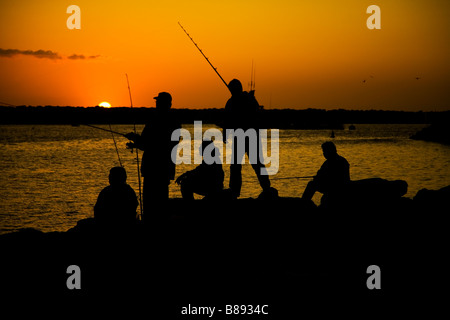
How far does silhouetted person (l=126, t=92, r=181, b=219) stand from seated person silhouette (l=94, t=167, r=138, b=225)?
1.03ft

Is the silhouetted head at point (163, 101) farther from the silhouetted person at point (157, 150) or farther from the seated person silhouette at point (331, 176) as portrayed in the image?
the seated person silhouette at point (331, 176)

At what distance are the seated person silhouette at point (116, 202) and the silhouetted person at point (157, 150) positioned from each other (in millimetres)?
314

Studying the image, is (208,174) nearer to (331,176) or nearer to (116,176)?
(116,176)

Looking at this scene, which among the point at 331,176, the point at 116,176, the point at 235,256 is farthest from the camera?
the point at 331,176

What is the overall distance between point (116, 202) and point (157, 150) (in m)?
0.99

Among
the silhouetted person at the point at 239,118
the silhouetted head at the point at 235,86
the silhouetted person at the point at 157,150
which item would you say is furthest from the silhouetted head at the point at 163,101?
the silhouetted head at the point at 235,86

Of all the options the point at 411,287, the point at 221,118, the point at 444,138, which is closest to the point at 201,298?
the point at 411,287

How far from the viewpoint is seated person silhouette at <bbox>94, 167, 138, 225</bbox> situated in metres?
7.09

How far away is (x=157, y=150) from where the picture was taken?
23.8 ft

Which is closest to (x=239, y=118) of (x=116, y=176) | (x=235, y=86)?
(x=235, y=86)

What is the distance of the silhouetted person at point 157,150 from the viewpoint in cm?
723

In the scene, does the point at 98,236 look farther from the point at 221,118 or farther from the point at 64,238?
the point at 221,118

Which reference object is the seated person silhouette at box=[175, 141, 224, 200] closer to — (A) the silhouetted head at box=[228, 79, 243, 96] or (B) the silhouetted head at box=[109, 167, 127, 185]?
(A) the silhouetted head at box=[228, 79, 243, 96]

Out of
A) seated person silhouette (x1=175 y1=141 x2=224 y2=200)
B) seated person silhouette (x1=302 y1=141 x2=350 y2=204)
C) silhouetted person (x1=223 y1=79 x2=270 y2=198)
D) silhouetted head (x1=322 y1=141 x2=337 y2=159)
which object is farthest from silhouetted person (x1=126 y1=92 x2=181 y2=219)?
silhouetted head (x1=322 y1=141 x2=337 y2=159)
